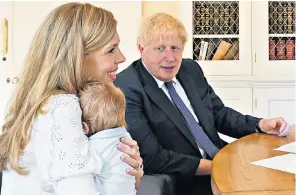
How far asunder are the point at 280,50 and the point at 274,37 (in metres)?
0.12

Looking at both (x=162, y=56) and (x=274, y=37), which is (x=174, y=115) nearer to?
(x=162, y=56)

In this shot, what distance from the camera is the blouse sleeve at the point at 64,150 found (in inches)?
40.3

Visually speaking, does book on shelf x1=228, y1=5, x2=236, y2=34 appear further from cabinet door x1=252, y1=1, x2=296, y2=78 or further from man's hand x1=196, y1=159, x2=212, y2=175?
man's hand x1=196, y1=159, x2=212, y2=175

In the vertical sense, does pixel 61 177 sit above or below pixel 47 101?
below

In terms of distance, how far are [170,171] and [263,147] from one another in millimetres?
386

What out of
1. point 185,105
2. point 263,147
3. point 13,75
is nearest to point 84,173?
point 263,147

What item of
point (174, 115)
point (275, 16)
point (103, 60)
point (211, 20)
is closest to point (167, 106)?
point (174, 115)

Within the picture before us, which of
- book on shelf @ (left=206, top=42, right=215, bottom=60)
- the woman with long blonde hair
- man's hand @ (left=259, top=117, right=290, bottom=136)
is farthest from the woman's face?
book on shelf @ (left=206, top=42, right=215, bottom=60)

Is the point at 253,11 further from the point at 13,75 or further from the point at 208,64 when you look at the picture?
the point at 13,75

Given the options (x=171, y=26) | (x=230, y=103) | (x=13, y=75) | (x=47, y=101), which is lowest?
(x=230, y=103)

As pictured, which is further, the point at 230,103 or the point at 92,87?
the point at 230,103

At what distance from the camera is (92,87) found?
46.4 inches

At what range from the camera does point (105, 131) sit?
115 cm

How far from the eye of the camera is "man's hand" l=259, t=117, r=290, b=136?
2.10 m
